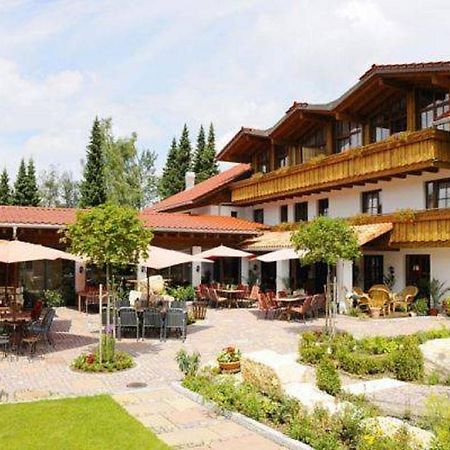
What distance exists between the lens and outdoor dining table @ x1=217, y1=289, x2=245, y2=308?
84.7 ft

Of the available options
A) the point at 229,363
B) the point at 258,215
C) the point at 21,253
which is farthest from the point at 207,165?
the point at 229,363

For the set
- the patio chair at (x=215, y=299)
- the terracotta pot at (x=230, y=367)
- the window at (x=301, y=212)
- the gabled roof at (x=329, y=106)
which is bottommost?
the terracotta pot at (x=230, y=367)

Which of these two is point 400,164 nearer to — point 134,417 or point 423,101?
point 423,101

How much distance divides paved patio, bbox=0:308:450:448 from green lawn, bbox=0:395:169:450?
0.35m

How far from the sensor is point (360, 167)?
2439 cm

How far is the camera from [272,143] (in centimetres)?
3216

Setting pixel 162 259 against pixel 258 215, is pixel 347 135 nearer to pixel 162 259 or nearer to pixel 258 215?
pixel 258 215

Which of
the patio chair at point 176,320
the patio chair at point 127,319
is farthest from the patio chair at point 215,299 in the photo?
the patio chair at point 127,319

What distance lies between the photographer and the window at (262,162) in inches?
1358

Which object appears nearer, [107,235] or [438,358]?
[438,358]

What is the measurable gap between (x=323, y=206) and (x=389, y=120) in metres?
5.85

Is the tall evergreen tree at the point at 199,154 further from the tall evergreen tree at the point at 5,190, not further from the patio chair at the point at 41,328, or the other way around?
the patio chair at the point at 41,328

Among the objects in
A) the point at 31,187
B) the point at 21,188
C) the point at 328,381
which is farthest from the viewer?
the point at 31,187

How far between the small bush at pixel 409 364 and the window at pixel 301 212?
19148 mm
